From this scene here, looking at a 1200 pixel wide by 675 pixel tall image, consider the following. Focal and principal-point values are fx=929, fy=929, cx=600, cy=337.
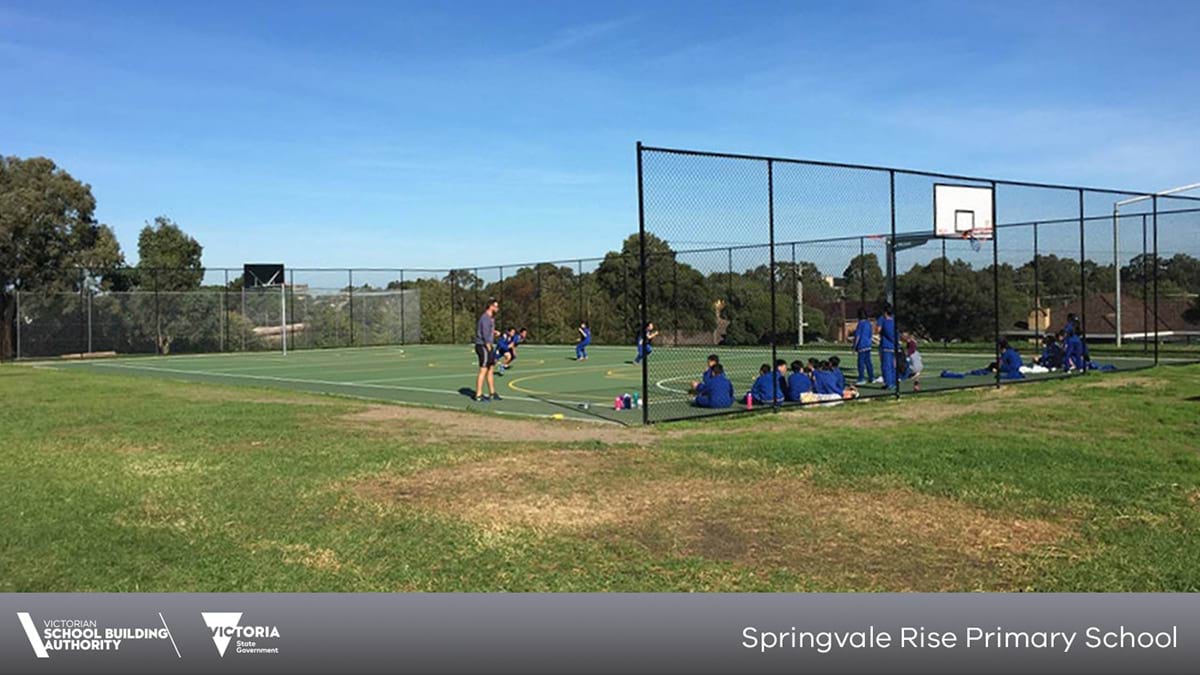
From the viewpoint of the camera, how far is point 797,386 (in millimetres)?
14867

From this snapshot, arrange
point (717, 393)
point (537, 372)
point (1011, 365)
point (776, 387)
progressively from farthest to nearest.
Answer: point (537, 372) < point (1011, 365) < point (717, 393) < point (776, 387)

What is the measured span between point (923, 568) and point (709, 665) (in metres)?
1.99

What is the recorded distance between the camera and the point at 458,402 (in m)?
17.0

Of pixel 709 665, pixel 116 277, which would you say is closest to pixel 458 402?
pixel 709 665

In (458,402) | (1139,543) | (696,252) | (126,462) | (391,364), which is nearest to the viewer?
(1139,543)

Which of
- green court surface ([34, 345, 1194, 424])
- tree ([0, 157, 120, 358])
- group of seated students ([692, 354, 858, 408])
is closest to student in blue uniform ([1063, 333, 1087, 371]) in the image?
green court surface ([34, 345, 1194, 424])

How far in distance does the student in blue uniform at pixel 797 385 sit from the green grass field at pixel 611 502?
3.07 ft

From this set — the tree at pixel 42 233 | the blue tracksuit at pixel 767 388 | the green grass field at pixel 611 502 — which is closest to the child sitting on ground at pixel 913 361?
the blue tracksuit at pixel 767 388

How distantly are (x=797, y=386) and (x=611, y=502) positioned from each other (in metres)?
7.91

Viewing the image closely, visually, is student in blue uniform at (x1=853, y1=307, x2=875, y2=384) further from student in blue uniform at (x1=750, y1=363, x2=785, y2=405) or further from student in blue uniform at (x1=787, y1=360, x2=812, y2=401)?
student in blue uniform at (x1=750, y1=363, x2=785, y2=405)

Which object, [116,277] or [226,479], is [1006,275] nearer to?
[226,479]

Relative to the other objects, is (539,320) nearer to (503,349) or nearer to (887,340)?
(503,349)

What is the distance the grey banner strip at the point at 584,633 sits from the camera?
4.36 metres

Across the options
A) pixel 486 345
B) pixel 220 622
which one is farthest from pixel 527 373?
pixel 220 622
